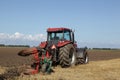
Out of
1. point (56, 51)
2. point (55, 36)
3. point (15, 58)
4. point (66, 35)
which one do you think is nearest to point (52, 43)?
point (56, 51)

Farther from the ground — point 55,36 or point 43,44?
point 55,36

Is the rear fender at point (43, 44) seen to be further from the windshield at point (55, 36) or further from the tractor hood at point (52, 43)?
the windshield at point (55, 36)

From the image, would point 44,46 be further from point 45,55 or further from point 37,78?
point 37,78

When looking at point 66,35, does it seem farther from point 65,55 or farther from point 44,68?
point 44,68

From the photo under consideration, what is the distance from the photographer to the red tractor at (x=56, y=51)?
13711 millimetres

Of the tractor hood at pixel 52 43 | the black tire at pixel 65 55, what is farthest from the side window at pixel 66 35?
the black tire at pixel 65 55

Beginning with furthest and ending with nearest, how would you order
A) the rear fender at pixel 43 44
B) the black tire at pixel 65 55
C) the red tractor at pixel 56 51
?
the rear fender at pixel 43 44, the black tire at pixel 65 55, the red tractor at pixel 56 51

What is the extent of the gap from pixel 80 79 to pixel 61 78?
0.76 m

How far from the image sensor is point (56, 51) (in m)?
15.6

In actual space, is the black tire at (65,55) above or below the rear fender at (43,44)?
below

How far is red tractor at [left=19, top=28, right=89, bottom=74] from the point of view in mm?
13711

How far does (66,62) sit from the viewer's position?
1562 centimetres

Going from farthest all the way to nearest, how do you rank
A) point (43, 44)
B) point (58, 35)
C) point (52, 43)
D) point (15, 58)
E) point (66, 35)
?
point (15, 58) → point (66, 35) → point (58, 35) → point (52, 43) → point (43, 44)

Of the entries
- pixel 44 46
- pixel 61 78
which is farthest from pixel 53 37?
pixel 61 78
